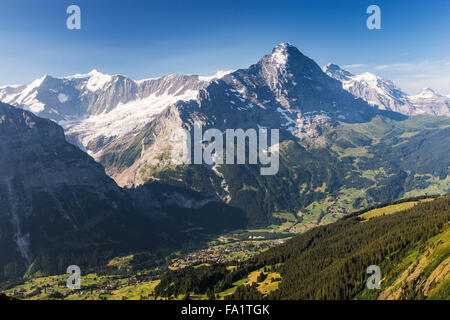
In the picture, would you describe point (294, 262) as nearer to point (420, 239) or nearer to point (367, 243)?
point (367, 243)

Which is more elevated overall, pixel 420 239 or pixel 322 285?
pixel 420 239

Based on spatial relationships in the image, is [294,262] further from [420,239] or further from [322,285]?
[420,239]
